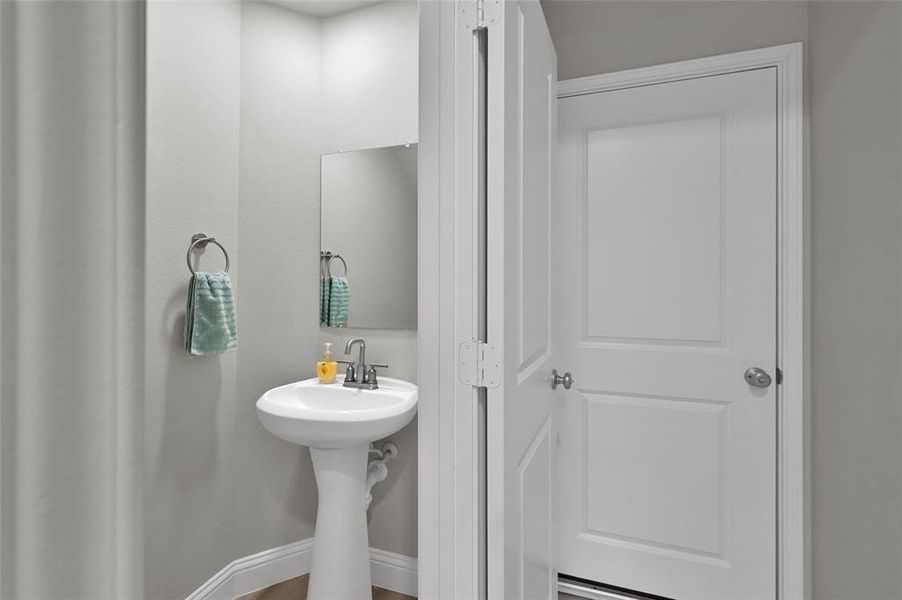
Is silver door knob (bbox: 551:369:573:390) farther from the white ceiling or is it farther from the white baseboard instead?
the white ceiling

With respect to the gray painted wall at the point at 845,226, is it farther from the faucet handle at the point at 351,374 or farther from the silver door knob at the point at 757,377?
the faucet handle at the point at 351,374

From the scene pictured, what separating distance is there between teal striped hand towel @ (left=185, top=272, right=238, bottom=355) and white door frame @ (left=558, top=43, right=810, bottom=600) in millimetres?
1861

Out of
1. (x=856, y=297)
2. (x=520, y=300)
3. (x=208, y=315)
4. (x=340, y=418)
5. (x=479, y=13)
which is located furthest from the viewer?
(x=208, y=315)

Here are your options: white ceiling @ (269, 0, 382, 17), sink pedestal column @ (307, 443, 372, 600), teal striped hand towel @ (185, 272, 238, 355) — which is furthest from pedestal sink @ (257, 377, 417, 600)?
white ceiling @ (269, 0, 382, 17)

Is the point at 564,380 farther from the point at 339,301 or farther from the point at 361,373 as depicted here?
the point at 339,301

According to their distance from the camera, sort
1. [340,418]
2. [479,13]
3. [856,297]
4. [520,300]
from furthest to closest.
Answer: [340,418] → [856,297] → [520,300] → [479,13]

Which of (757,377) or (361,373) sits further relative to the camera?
(361,373)

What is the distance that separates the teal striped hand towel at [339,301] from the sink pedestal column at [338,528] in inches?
21.1

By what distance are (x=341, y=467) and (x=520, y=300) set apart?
947mm

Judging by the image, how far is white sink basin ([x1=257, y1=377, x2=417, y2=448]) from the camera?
60.6 inches

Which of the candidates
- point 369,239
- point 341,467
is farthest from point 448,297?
point 369,239

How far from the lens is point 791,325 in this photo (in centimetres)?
168

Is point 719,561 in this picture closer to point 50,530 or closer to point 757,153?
point 757,153

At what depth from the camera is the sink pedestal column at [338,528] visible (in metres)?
1.70
